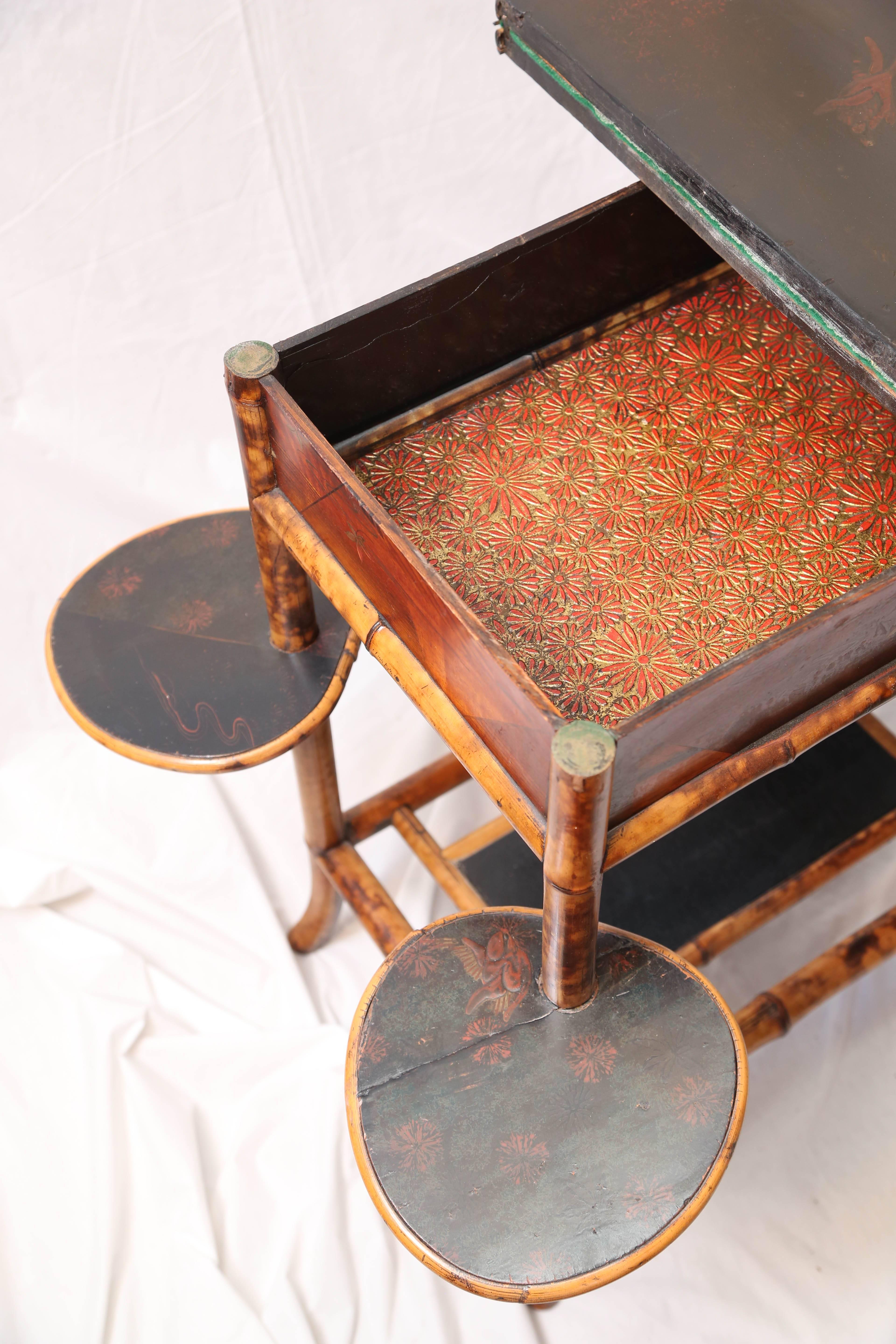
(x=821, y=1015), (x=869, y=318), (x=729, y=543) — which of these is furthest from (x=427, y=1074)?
(x=821, y=1015)

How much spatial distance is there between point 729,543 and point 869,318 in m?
0.25

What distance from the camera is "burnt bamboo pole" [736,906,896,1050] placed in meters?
1.44

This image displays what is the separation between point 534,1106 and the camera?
1.04 meters

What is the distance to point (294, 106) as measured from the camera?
6.00 feet

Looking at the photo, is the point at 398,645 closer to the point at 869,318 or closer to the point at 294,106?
the point at 869,318

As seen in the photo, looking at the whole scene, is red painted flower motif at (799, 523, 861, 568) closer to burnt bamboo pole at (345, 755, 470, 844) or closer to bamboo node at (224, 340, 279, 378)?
bamboo node at (224, 340, 279, 378)

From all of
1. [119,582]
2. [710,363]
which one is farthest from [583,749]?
[119,582]

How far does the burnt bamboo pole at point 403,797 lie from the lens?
159cm

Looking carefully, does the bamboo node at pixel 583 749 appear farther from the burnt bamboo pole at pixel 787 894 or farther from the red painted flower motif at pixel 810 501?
the burnt bamboo pole at pixel 787 894

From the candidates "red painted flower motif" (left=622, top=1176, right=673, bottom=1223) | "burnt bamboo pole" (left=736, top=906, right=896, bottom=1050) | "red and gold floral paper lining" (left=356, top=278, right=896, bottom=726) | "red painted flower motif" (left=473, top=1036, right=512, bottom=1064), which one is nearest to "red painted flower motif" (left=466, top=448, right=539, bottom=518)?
"red and gold floral paper lining" (left=356, top=278, right=896, bottom=726)

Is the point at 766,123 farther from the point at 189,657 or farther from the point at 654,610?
the point at 189,657

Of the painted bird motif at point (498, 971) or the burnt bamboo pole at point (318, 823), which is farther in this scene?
the burnt bamboo pole at point (318, 823)

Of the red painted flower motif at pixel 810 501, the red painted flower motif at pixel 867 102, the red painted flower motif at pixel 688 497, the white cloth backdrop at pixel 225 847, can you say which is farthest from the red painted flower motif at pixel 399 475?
the white cloth backdrop at pixel 225 847

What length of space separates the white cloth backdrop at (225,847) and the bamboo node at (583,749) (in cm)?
89
